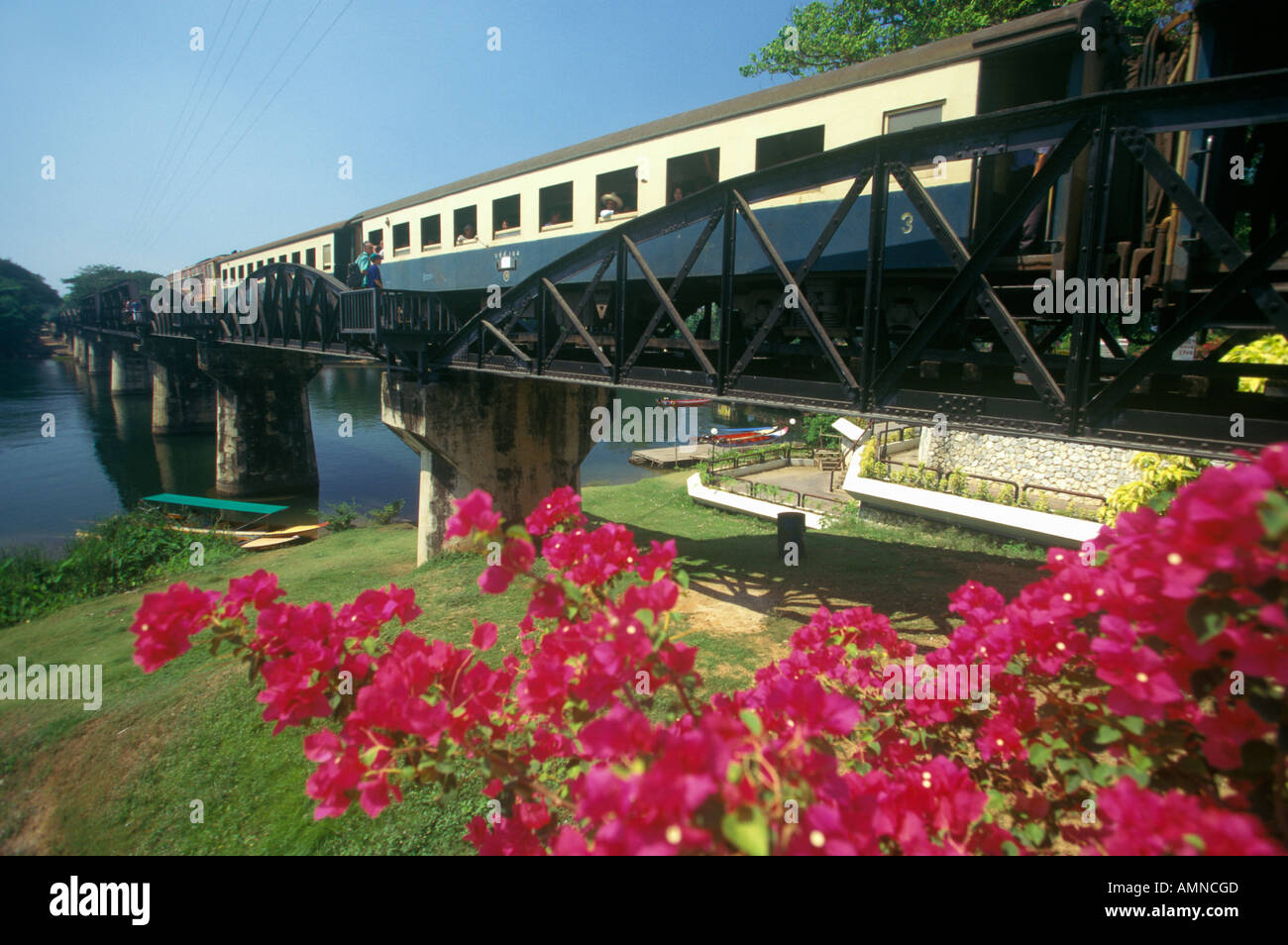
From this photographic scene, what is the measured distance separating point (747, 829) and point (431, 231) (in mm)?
16102

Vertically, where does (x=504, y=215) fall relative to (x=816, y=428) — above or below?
above

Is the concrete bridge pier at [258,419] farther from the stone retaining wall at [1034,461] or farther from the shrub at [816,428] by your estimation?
the stone retaining wall at [1034,461]

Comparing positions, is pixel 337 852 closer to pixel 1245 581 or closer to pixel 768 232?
pixel 1245 581

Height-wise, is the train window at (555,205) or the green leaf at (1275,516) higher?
the train window at (555,205)

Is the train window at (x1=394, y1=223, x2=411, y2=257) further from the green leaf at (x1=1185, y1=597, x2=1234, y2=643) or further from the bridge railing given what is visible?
the green leaf at (x1=1185, y1=597, x2=1234, y2=643)

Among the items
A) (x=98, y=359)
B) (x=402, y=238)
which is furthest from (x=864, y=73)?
(x=98, y=359)

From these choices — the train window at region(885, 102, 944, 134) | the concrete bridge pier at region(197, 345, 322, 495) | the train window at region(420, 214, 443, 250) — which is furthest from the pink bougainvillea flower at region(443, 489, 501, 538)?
the concrete bridge pier at region(197, 345, 322, 495)

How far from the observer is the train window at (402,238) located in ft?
52.6

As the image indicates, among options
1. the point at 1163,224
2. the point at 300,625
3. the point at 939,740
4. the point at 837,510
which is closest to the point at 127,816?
the point at 300,625

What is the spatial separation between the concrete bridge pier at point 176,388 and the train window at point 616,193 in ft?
133

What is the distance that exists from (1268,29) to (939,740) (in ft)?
17.9

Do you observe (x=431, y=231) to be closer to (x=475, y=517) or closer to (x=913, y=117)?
(x=913, y=117)

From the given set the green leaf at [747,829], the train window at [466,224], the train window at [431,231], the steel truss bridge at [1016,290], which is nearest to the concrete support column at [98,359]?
the train window at [431,231]

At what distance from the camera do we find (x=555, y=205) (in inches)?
468
